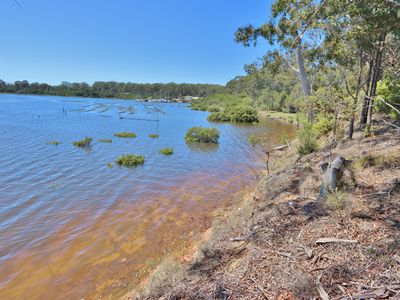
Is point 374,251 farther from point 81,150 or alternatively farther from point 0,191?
point 81,150

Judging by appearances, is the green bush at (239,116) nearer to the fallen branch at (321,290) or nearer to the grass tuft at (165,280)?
the grass tuft at (165,280)

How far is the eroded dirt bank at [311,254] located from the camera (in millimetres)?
3254

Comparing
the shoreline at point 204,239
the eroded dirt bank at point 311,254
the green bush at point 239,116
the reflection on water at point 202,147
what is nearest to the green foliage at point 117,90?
the green bush at point 239,116

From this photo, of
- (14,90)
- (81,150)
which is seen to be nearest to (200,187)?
(81,150)

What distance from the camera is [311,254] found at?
391 centimetres

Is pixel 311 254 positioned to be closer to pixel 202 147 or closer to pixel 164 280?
pixel 164 280

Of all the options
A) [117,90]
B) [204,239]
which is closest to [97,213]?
[204,239]

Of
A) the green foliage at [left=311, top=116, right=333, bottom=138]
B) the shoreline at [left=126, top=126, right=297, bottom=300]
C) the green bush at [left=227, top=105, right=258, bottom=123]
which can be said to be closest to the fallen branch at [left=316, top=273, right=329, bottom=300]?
the shoreline at [left=126, top=126, right=297, bottom=300]

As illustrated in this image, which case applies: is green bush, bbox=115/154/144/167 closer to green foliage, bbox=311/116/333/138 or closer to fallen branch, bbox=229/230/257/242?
green foliage, bbox=311/116/333/138

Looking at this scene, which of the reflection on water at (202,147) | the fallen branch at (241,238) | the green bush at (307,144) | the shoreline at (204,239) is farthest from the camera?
the reflection on water at (202,147)

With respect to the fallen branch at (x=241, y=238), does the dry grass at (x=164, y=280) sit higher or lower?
lower

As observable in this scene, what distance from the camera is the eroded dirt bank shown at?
3254 mm

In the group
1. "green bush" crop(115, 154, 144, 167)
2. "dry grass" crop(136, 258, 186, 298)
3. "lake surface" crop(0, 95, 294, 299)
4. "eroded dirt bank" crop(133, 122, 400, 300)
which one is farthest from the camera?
"green bush" crop(115, 154, 144, 167)

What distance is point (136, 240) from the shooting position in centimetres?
850
